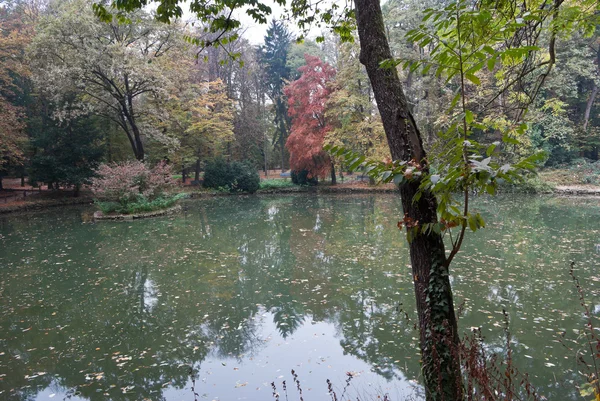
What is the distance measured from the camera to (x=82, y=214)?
15.6m

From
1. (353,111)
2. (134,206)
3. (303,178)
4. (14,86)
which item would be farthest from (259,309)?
(14,86)

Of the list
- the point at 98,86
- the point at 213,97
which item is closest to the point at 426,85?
the point at 213,97

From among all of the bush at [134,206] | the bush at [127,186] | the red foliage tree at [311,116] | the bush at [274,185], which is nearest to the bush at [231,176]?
the bush at [274,185]

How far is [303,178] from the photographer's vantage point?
2359 centimetres

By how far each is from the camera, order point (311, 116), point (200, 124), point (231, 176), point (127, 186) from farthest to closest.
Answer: point (231, 176)
point (311, 116)
point (200, 124)
point (127, 186)

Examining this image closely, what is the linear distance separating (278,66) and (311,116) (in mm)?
10519

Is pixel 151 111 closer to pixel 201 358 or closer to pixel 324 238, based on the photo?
pixel 324 238

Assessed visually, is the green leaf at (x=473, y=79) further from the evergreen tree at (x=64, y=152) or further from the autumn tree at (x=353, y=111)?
the evergreen tree at (x=64, y=152)

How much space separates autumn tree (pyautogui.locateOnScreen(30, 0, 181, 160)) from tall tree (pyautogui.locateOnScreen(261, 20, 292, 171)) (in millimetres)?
13256

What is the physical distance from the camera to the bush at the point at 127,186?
14.0 meters

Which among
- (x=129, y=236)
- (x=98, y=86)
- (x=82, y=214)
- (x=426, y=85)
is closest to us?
(x=129, y=236)

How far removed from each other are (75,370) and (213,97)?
19.8 meters

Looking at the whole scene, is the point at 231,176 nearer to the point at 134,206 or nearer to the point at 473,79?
the point at 134,206

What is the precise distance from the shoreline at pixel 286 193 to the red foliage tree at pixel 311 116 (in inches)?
53.6
